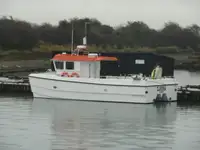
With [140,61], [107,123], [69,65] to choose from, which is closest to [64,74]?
[69,65]

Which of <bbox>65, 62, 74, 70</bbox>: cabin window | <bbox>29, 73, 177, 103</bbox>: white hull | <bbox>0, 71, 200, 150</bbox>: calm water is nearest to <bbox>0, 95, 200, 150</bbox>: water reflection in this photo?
<bbox>0, 71, 200, 150</bbox>: calm water

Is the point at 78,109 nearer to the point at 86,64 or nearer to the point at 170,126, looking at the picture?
the point at 86,64

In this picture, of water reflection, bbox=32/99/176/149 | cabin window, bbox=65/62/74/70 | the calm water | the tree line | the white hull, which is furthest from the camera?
the tree line

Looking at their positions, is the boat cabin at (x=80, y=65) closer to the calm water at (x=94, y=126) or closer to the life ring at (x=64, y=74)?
the life ring at (x=64, y=74)

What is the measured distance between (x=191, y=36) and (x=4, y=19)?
42.2 m

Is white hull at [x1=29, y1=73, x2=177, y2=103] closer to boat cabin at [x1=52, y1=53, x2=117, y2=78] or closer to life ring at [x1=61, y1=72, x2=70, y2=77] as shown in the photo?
life ring at [x1=61, y1=72, x2=70, y2=77]

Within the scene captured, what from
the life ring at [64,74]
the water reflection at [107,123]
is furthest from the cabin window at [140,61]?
the water reflection at [107,123]

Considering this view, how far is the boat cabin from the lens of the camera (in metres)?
35.9

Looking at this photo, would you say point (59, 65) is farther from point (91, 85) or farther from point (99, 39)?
point (99, 39)

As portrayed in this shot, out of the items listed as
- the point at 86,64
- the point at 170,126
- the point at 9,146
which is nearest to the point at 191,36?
the point at 86,64

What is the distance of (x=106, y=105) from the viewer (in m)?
33.8

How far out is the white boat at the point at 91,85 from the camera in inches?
1332

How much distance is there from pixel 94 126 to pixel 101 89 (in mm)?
8647

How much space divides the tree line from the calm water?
5197cm
